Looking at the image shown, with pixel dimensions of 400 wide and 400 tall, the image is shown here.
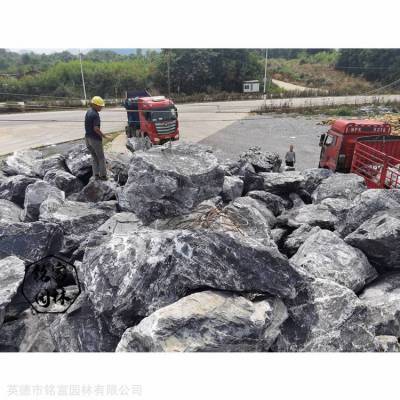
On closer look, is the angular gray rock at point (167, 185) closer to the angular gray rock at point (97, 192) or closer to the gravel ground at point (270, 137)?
the angular gray rock at point (97, 192)

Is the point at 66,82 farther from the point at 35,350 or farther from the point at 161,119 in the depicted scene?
the point at 35,350

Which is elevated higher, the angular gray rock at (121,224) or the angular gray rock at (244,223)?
the angular gray rock at (244,223)

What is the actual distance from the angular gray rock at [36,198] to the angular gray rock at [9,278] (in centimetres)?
144

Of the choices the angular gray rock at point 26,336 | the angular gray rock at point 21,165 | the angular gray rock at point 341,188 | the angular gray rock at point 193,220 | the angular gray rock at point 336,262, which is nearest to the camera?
the angular gray rock at point 26,336

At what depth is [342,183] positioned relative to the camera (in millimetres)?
5957

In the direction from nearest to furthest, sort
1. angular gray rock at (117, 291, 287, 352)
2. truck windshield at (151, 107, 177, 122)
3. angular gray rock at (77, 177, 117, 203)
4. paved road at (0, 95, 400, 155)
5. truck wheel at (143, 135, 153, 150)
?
angular gray rock at (117, 291, 287, 352)
angular gray rock at (77, 177, 117, 203)
truck wheel at (143, 135, 153, 150)
truck windshield at (151, 107, 177, 122)
paved road at (0, 95, 400, 155)

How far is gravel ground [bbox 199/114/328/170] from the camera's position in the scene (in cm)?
1408

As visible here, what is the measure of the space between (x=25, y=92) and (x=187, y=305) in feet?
92.7

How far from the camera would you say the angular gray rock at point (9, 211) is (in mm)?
4795

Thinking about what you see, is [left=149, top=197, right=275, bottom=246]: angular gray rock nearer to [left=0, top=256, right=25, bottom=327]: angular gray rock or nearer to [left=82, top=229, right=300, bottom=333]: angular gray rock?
[left=82, top=229, right=300, bottom=333]: angular gray rock

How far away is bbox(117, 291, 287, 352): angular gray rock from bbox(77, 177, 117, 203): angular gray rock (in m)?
3.19

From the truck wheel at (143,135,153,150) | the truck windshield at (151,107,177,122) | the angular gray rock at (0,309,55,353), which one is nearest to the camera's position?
the angular gray rock at (0,309,55,353)

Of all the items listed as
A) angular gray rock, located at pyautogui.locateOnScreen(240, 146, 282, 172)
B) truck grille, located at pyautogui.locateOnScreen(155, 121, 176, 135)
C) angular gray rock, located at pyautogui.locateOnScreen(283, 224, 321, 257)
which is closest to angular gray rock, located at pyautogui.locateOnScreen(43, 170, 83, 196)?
angular gray rock, located at pyautogui.locateOnScreen(240, 146, 282, 172)

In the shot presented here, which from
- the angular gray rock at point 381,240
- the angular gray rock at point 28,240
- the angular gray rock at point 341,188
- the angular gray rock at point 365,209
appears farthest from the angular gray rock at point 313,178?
the angular gray rock at point 28,240
